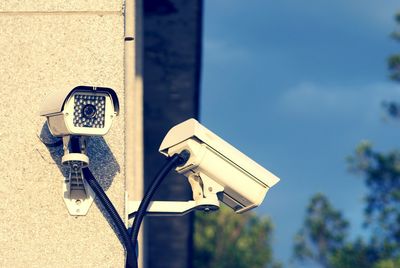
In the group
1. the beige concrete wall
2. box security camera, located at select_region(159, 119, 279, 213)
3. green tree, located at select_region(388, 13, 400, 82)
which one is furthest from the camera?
green tree, located at select_region(388, 13, 400, 82)

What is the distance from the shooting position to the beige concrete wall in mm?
3561

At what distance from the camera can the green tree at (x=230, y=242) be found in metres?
33.8

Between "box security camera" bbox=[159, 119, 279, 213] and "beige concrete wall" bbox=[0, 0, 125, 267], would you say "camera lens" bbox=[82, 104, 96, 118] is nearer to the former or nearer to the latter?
"beige concrete wall" bbox=[0, 0, 125, 267]

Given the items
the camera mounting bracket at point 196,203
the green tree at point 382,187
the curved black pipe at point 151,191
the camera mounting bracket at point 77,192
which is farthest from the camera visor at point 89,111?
the green tree at point 382,187

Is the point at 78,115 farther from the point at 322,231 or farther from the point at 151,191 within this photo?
the point at 322,231

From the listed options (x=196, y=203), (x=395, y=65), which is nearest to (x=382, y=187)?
(x=395, y=65)

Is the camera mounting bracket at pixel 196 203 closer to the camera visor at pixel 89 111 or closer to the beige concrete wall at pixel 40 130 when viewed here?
the beige concrete wall at pixel 40 130

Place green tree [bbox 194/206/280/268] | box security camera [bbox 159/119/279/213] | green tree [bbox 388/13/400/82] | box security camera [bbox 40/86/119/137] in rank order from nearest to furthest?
1. box security camera [bbox 40/86/119/137]
2. box security camera [bbox 159/119/279/213]
3. green tree [bbox 388/13/400/82]
4. green tree [bbox 194/206/280/268]

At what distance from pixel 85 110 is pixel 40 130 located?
0.31 metres

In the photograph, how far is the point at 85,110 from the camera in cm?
341

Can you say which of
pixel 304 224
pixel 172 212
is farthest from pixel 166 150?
pixel 304 224

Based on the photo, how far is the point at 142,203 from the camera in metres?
3.69

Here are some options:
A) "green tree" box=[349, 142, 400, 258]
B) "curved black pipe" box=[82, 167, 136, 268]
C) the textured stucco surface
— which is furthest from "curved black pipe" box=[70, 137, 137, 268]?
"green tree" box=[349, 142, 400, 258]

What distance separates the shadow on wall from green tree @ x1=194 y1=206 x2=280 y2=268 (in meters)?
29.4
